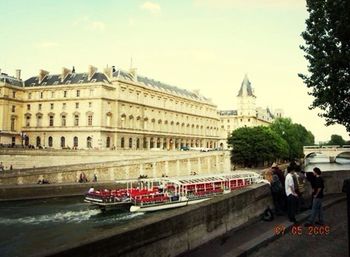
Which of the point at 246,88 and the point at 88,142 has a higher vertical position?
the point at 246,88

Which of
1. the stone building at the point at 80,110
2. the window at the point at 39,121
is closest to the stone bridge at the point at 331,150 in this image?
the stone building at the point at 80,110

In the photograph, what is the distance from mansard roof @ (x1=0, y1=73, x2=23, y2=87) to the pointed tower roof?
96.2m

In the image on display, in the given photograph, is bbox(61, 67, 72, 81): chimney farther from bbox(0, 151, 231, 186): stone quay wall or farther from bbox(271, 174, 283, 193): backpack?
bbox(271, 174, 283, 193): backpack

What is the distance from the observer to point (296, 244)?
389 inches

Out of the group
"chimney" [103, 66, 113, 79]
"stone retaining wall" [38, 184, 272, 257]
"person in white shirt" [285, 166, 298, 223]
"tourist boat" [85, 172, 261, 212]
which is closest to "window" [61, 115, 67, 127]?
"chimney" [103, 66, 113, 79]

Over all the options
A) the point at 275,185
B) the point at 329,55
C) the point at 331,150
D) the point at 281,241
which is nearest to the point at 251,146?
the point at 331,150

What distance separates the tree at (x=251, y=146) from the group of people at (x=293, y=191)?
70.9 meters

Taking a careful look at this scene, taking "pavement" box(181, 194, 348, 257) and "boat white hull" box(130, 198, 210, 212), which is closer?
"pavement" box(181, 194, 348, 257)

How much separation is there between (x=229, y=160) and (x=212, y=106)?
130ft

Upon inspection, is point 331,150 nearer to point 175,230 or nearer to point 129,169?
point 129,169

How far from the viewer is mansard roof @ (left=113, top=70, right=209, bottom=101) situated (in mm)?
83750

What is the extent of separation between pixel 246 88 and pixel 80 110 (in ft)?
315

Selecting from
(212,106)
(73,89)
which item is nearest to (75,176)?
(73,89)

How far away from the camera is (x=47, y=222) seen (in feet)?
94.5
